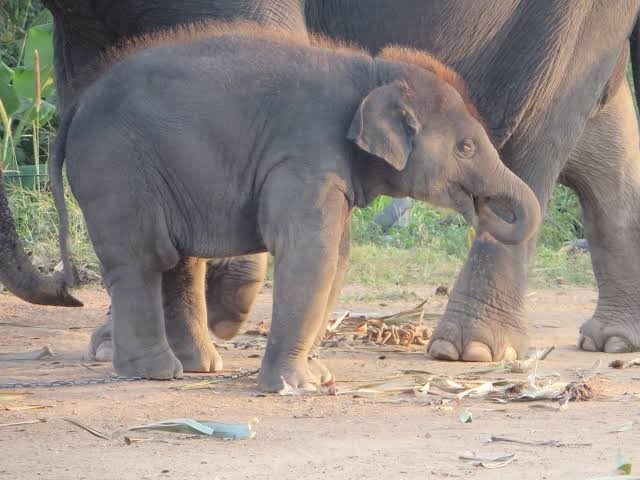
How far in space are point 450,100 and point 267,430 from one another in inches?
49.0

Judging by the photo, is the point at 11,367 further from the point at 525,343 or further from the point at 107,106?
the point at 525,343

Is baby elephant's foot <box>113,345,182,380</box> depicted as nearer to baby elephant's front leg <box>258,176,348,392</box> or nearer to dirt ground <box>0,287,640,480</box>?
dirt ground <box>0,287,640,480</box>

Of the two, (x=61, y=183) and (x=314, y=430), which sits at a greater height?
(x=61, y=183)

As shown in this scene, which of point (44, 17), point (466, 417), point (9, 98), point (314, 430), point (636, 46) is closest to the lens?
point (314, 430)

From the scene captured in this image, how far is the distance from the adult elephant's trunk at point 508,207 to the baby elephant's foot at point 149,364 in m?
1.05

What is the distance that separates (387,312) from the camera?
7.27 metres

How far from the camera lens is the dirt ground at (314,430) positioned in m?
3.38

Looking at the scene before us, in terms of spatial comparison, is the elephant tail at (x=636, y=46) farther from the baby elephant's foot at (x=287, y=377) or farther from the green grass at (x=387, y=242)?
the baby elephant's foot at (x=287, y=377)

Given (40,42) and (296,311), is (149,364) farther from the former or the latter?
(40,42)

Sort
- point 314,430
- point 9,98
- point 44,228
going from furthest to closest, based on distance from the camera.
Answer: point 9,98
point 44,228
point 314,430

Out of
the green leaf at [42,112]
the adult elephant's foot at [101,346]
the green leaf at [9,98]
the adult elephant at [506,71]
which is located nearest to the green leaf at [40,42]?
the green leaf at [42,112]

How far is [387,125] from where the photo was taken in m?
4.43

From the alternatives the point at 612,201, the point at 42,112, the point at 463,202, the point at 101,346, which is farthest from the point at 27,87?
the point at 463,202

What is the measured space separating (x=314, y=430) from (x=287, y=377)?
1.87 feet
